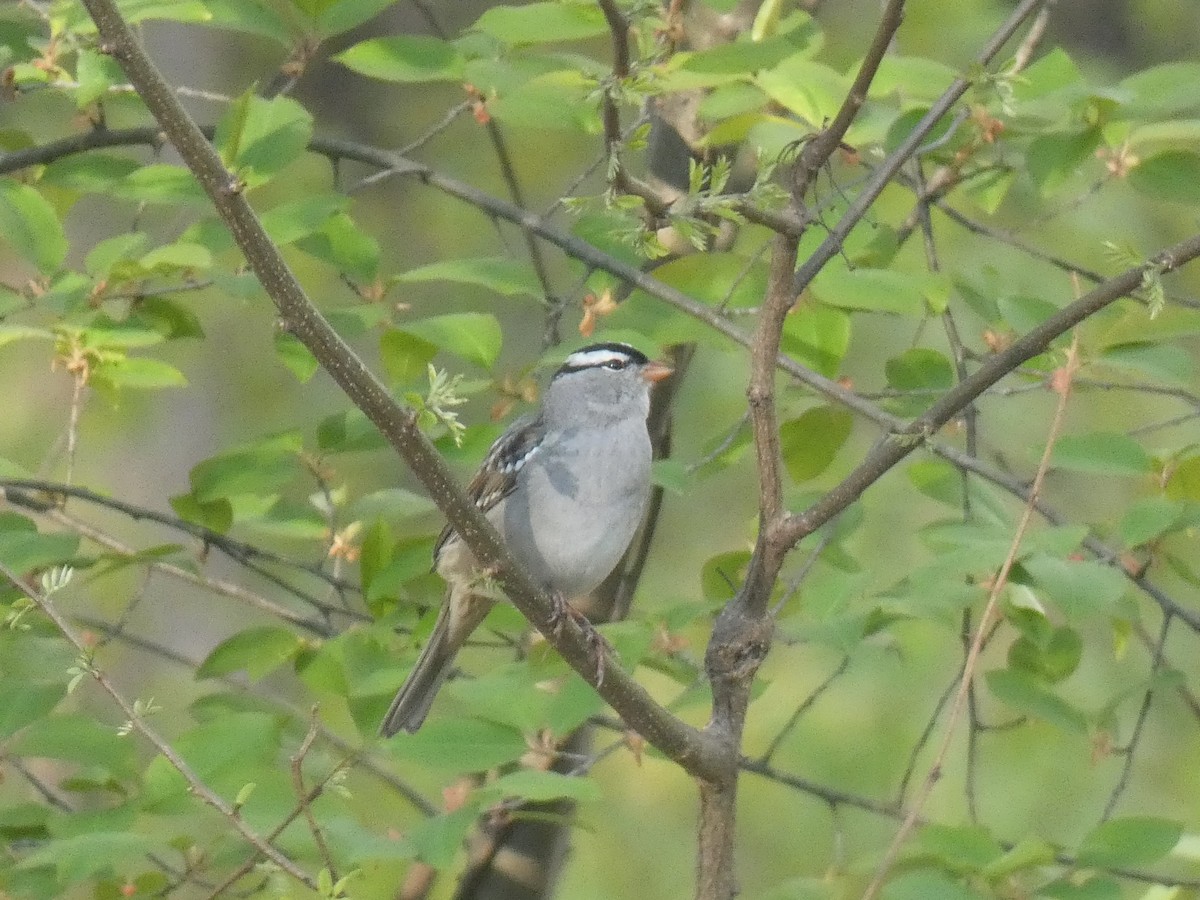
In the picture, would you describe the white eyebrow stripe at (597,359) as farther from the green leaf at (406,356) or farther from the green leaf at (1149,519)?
the green leaf at (1149,519)

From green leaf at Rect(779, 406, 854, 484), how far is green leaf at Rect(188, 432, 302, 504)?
3.83 ft

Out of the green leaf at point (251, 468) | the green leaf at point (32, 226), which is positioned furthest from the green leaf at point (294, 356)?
the green leaf at point (32, 226)

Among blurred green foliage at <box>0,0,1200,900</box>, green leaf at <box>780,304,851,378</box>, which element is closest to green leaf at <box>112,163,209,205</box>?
blurred green foliage at <box>0,0,1200,900</box>

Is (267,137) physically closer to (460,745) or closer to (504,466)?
(504,466)

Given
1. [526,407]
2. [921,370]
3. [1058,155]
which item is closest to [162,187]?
[526,407]

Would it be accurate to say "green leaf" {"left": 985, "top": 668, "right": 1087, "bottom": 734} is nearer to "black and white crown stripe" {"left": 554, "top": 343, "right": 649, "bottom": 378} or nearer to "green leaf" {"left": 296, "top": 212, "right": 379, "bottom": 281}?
"black and white crown stripe" {"left": 554, "top": 343, "right": 649, "bottom": 378}

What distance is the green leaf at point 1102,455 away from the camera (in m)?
3.25

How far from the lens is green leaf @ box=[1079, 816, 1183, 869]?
117 inches

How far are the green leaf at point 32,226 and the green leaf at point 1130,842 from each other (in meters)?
2.46

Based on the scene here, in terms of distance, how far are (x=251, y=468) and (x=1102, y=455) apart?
187cm

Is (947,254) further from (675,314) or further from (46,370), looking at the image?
(46,370)

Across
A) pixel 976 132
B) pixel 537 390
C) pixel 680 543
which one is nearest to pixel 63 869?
pixel 537 390

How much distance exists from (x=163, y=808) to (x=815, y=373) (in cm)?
169

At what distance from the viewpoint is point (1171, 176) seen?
140 inches
